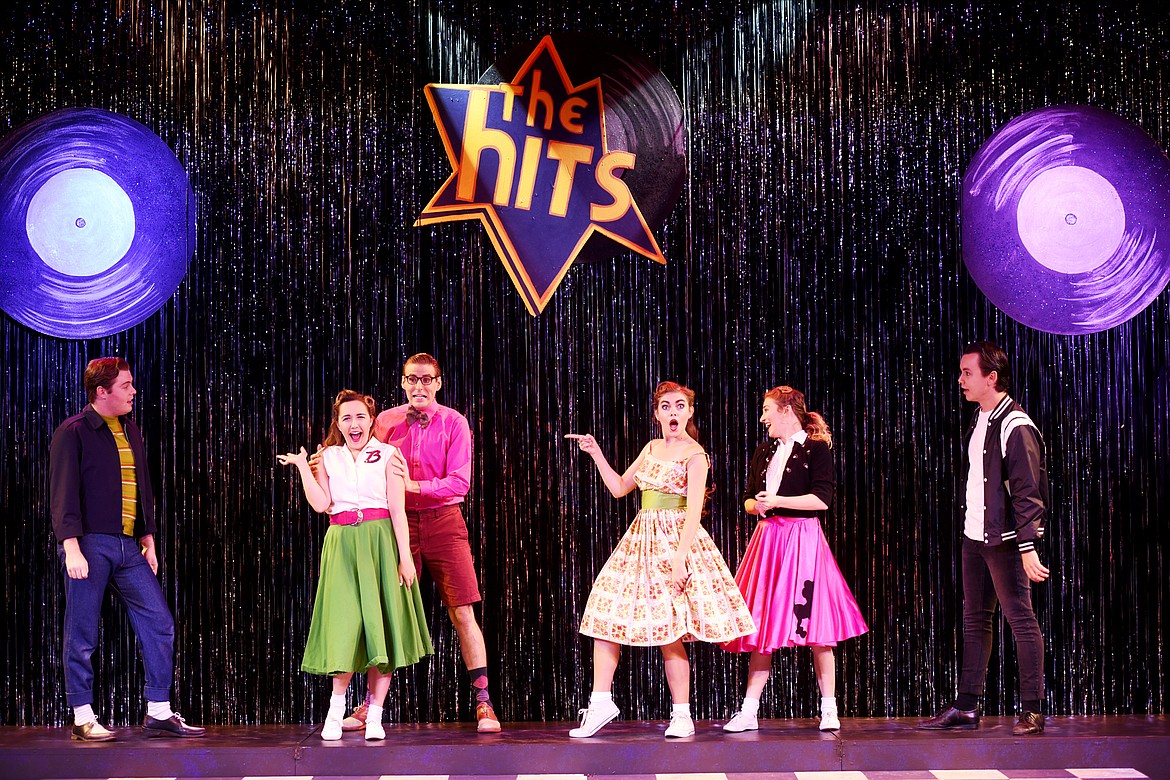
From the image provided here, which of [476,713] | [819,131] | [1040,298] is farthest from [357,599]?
[1040,298]

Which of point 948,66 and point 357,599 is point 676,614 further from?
point 948,66

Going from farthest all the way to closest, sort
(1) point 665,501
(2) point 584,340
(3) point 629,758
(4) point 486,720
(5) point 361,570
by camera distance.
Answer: (2) point 584,340 < (4) point 486,720 < (1) point 665,501 < (5) point 361,570 < (3) point 629,758

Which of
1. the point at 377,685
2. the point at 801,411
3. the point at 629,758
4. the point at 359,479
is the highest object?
the point at 801,411

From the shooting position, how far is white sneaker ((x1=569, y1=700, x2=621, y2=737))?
503 cm

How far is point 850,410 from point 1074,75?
196 centimetres

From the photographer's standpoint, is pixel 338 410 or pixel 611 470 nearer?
pixel 338 410

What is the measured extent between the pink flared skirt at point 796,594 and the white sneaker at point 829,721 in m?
0.31

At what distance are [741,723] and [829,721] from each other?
366mm

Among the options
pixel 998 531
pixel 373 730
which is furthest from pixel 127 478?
pixel 998 531

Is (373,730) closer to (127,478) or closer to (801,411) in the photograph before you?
(127,478)

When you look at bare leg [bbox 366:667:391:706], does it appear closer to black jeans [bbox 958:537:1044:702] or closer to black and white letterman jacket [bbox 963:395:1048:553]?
black jeans [bbox 958:537:1044:702]

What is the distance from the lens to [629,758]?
191 inches

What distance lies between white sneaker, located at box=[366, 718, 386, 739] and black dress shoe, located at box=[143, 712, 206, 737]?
2.60 feet

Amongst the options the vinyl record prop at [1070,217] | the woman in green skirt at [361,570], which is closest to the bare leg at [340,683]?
the woman in green skirt at [361,570]
